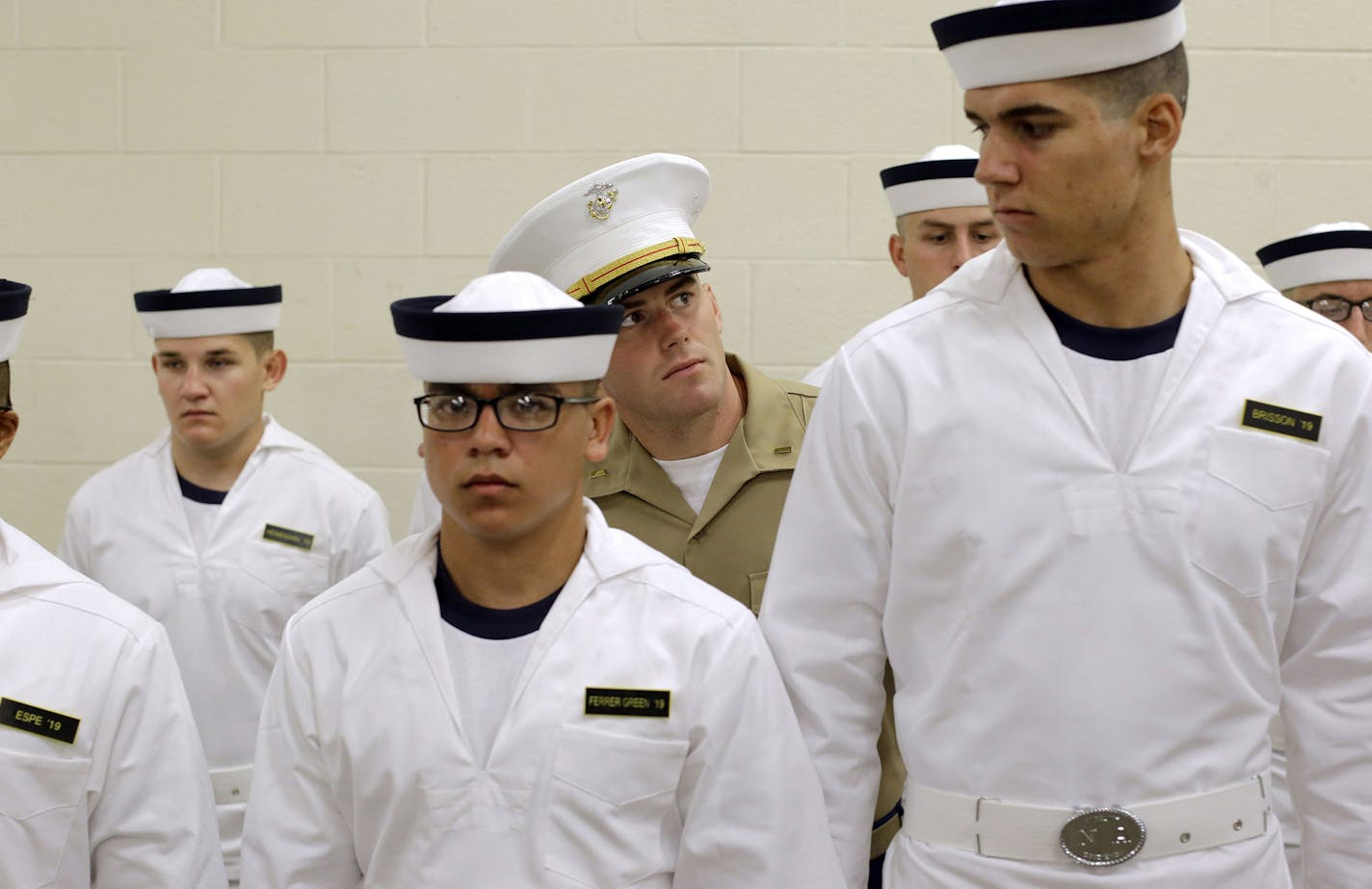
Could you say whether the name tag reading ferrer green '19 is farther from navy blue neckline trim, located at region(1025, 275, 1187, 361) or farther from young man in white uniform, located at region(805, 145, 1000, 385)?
young man in white uniform, located at region(805, 145, 1000, 385)

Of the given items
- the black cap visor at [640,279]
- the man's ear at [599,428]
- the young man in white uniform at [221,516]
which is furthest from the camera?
the young man in white uniform at [221,516]

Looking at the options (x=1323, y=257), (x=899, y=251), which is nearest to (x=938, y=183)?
(x=899, y=251)

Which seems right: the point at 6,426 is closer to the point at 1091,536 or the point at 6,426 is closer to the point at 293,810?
the point at 293,810

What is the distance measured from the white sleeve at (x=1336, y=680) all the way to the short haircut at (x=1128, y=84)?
0.44 metres

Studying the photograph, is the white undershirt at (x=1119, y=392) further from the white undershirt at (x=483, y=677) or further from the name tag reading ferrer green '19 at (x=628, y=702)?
the white undershirt at (x=483, y=677)

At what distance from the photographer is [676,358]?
2.42 metres

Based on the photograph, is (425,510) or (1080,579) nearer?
(1080,579)

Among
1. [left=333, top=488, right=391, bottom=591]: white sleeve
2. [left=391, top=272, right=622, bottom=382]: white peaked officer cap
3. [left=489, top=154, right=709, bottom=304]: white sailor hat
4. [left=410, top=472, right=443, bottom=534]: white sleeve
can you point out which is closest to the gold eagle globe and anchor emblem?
[left=489, top=154, right=709, bottom=304]: white sailor hat

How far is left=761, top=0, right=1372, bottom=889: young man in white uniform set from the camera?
5.77 feet

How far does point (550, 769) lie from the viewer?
1808mm

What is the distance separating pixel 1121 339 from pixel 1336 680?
1.57 feet

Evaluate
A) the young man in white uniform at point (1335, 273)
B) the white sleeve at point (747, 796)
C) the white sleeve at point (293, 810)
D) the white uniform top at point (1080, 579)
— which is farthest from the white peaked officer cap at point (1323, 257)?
the white sleeve at point (293, 810)

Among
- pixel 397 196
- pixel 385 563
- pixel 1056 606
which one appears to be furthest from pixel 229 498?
pixel 1056 606

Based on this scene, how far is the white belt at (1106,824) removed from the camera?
177cm
